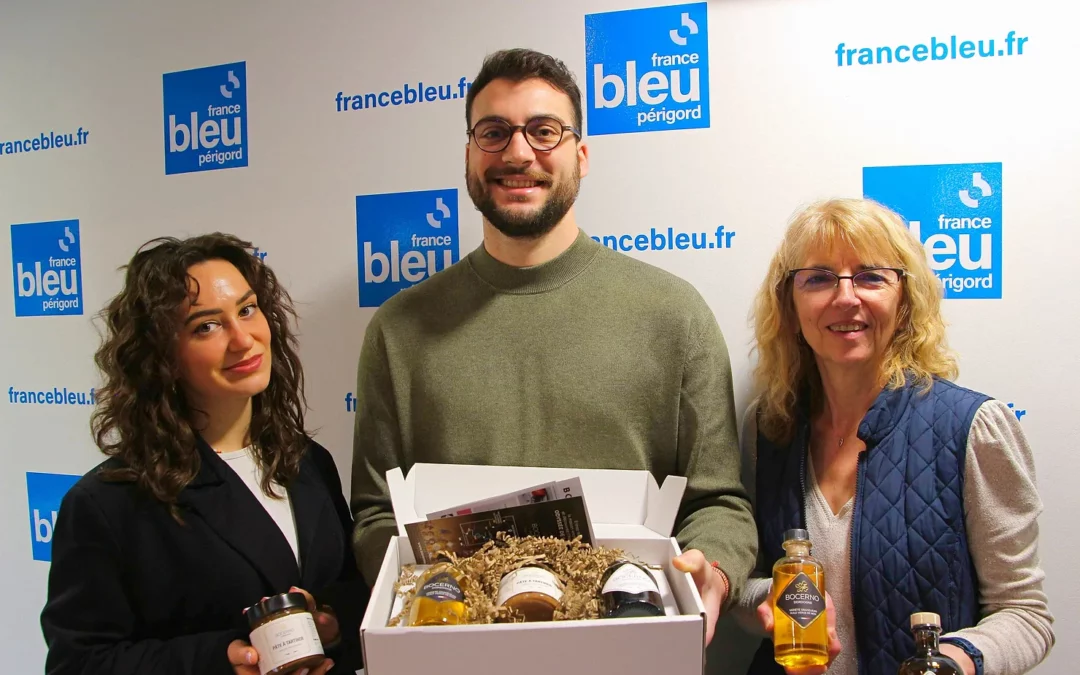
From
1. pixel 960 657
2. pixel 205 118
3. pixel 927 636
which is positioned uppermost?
pixel 205 118

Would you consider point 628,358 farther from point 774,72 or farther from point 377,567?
point 774,72

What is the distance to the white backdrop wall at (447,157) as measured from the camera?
70.5 inches

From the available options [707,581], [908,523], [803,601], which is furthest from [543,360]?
[908,523]

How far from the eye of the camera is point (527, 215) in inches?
62.1

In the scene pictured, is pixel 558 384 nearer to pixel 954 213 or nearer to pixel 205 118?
pixel 954 213

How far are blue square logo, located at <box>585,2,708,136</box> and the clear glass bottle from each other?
130 cm

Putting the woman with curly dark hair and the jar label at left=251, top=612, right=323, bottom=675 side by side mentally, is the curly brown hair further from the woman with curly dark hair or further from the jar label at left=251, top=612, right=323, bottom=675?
the jar label at left=251, top=612, right=323, bottom=675

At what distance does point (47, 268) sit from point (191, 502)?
1590mm

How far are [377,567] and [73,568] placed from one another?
1.76 feet

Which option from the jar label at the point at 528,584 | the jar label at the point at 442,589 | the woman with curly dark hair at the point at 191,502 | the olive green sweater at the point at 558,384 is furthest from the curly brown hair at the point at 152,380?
the jar label at the point at 528,584

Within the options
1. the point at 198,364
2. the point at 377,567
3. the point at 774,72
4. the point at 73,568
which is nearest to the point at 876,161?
the point at 774,72

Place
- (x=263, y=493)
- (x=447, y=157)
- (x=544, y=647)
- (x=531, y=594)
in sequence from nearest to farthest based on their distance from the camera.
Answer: (x=544, y=647) → (x=531, y=594) → (x=263, y=493) → (x=447, y=157)

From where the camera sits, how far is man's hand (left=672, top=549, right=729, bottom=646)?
110 centimetres

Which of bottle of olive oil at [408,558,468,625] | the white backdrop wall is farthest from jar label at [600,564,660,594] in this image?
the white backdrop wall
